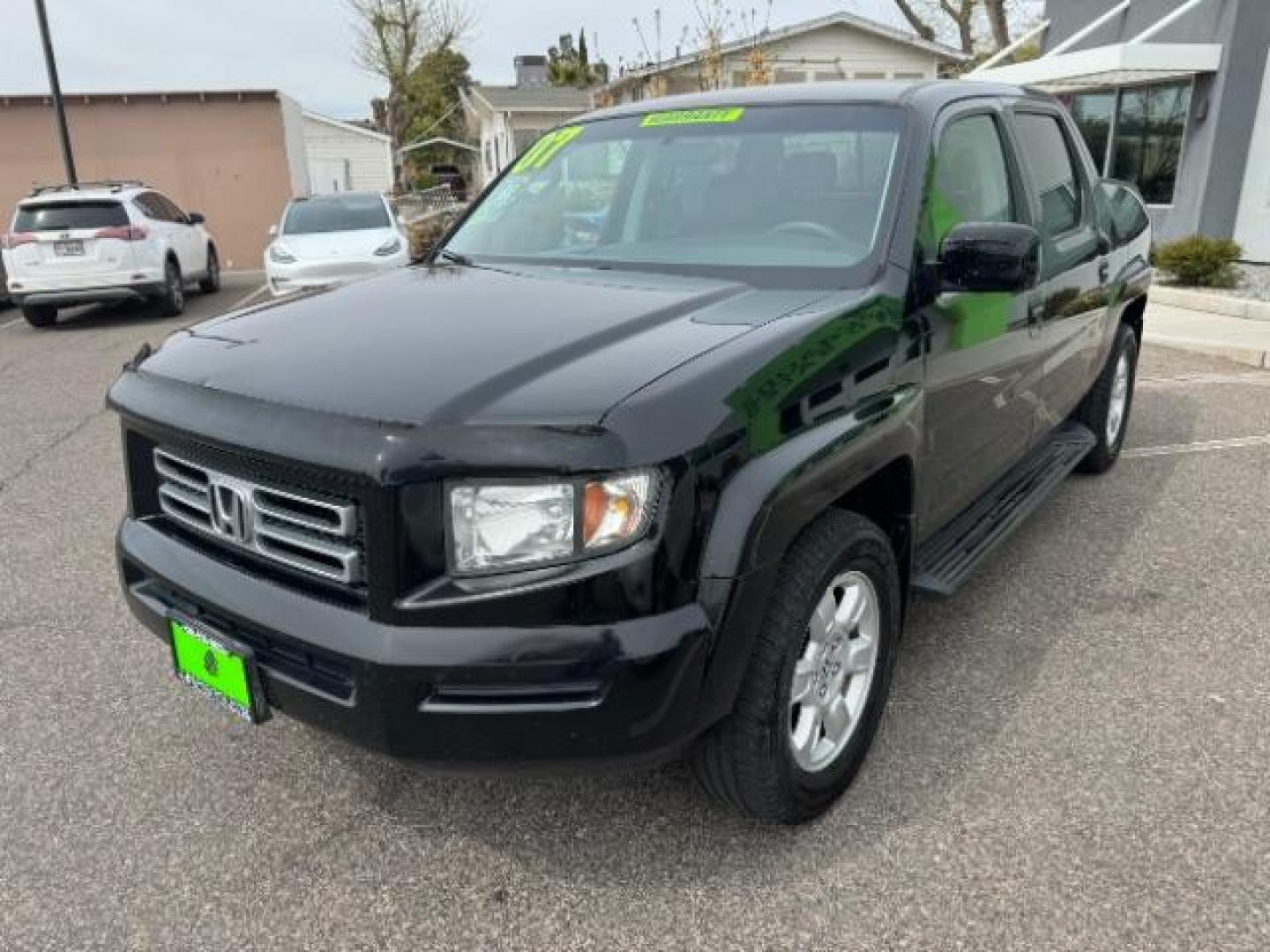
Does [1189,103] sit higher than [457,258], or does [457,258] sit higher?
[1189,103]

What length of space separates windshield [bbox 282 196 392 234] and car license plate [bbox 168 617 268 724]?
36.4 ft

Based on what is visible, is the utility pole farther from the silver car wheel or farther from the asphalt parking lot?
the silver car wheel

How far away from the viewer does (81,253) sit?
481 inches

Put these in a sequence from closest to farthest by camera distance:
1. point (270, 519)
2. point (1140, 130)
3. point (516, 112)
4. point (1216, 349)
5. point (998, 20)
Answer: point (270, 519)
point (1216, 349)
point (1140, 130)
point (998, 20)
point (516, 112)

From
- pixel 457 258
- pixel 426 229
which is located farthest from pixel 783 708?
pixel 426 229

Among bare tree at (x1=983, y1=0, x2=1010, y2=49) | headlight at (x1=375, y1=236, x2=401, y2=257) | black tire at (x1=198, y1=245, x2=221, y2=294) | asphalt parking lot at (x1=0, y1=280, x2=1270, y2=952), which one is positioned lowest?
black tire at (x1=198, y1=245, x2=221, y2=294)

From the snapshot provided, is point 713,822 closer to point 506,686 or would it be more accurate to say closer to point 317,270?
point 506,686

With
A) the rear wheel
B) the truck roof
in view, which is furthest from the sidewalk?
the rear wheel

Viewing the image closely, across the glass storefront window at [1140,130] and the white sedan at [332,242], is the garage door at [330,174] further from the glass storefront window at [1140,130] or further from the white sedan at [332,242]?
the glass storefront window at [1140,130]

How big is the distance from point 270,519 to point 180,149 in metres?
21.4

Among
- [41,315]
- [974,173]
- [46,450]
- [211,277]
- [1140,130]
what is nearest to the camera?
[974,173]

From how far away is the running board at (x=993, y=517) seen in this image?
3105 millimetres

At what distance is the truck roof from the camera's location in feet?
10.5

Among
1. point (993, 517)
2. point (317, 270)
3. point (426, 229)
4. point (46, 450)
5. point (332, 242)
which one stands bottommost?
point (426, 229)
